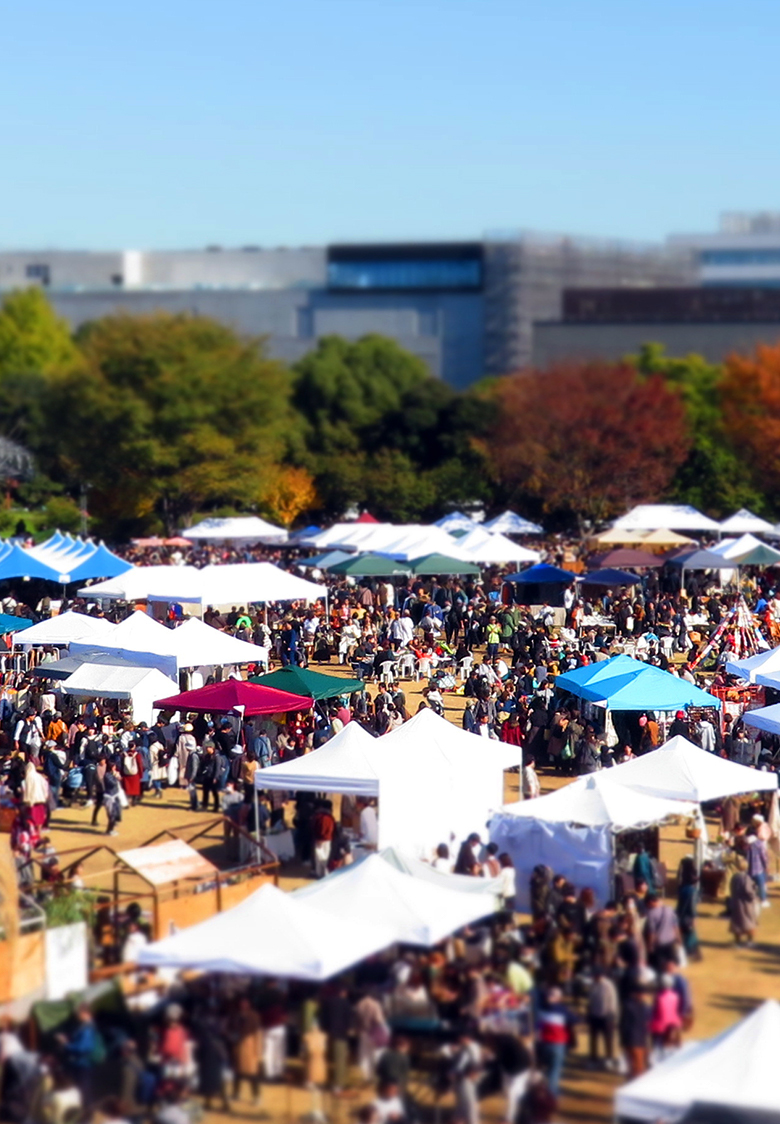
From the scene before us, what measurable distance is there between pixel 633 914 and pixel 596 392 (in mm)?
47514

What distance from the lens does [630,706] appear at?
2030 cm

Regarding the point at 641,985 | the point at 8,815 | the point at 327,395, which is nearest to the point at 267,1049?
the point at 641,985

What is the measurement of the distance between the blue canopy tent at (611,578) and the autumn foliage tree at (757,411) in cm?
1939

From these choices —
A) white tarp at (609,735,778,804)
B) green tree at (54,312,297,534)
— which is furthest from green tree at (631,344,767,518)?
white tarp at (609,735,778,804)

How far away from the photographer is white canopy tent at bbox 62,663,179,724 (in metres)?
21.7

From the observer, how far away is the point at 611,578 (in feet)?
116

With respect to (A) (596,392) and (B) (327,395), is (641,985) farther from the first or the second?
(B) (327,395)

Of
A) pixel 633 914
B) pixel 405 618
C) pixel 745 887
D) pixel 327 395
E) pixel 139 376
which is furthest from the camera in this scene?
pixel 327 395

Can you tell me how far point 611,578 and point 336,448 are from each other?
2700 cm

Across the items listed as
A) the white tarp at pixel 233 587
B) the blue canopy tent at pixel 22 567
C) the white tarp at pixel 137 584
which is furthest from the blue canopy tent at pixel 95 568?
the white tarp at pixel 233 587

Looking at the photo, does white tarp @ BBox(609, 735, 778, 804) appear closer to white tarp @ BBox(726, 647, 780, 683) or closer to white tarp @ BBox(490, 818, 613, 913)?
white tarp @ BBox(490, 818, 613, 913)

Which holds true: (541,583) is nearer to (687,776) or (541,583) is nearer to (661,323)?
(687,776)

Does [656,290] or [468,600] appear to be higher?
[656,290]

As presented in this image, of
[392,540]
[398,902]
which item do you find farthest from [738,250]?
[398,902]
